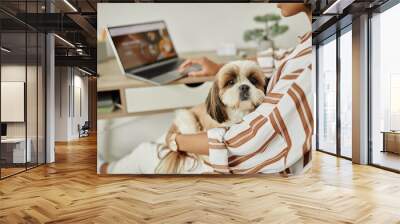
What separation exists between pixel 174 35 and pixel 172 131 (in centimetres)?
148

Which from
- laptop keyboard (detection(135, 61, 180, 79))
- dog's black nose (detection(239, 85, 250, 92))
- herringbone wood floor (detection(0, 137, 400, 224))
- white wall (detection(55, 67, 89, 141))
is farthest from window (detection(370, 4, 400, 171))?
white wall (detection(55, 67, 89, 141))

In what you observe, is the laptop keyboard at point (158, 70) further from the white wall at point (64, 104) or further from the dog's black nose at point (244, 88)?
the white wall at point (64, 104)

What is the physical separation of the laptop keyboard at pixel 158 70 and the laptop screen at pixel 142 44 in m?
0.11

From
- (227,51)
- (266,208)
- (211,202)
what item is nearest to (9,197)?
(211,202)

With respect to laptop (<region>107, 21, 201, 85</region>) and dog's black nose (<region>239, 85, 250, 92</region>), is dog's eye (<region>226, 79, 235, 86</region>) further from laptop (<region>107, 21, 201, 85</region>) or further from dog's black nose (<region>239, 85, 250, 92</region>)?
laptop (<region>107, 21, 201, 85</region>)

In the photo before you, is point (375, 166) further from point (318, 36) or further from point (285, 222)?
point (285, 222)

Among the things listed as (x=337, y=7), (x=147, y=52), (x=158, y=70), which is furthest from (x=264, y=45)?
(x=147, y=52)

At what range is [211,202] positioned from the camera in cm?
438

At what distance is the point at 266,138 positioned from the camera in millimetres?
5750

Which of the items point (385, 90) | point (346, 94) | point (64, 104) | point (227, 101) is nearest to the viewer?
point (227, 101)

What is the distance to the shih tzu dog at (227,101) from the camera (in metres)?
5.84

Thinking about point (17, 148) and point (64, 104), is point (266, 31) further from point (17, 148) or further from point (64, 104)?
point (64, 104)

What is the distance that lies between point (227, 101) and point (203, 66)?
65cm

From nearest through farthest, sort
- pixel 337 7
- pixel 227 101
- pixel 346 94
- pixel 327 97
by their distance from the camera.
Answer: pixel 227 101 → pixel 337 7 → pixel 346 94 → pixel 327 97
